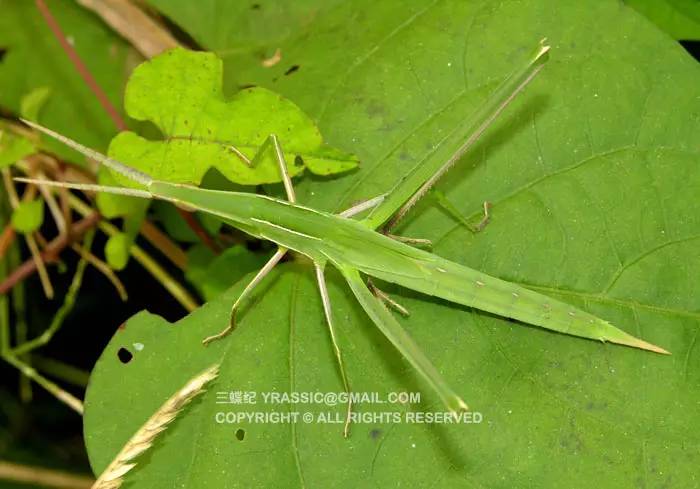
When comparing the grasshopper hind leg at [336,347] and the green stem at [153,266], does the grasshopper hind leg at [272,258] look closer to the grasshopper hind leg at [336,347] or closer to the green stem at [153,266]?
the grasshopper hind leg at [336,347]

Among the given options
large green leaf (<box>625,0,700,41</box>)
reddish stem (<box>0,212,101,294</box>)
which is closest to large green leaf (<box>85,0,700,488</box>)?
large green leaf (<box>625,0,700,41</box>)

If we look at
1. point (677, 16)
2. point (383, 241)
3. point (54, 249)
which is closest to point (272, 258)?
point (383, 241)

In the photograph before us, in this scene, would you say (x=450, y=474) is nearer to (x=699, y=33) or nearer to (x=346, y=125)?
(x=346, y=125)

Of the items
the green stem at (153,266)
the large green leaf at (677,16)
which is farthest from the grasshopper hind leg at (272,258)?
the large green leaf at (677,16)

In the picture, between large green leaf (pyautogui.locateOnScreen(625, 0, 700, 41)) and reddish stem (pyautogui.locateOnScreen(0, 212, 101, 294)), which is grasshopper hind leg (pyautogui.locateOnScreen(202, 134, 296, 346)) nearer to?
reddish stem (pyautogui.locateOnScreen(0, 212, 101, 294))

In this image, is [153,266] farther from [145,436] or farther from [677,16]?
[677,16]

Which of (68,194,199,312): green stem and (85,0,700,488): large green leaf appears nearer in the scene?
(85,0,700,488): large green leaf
